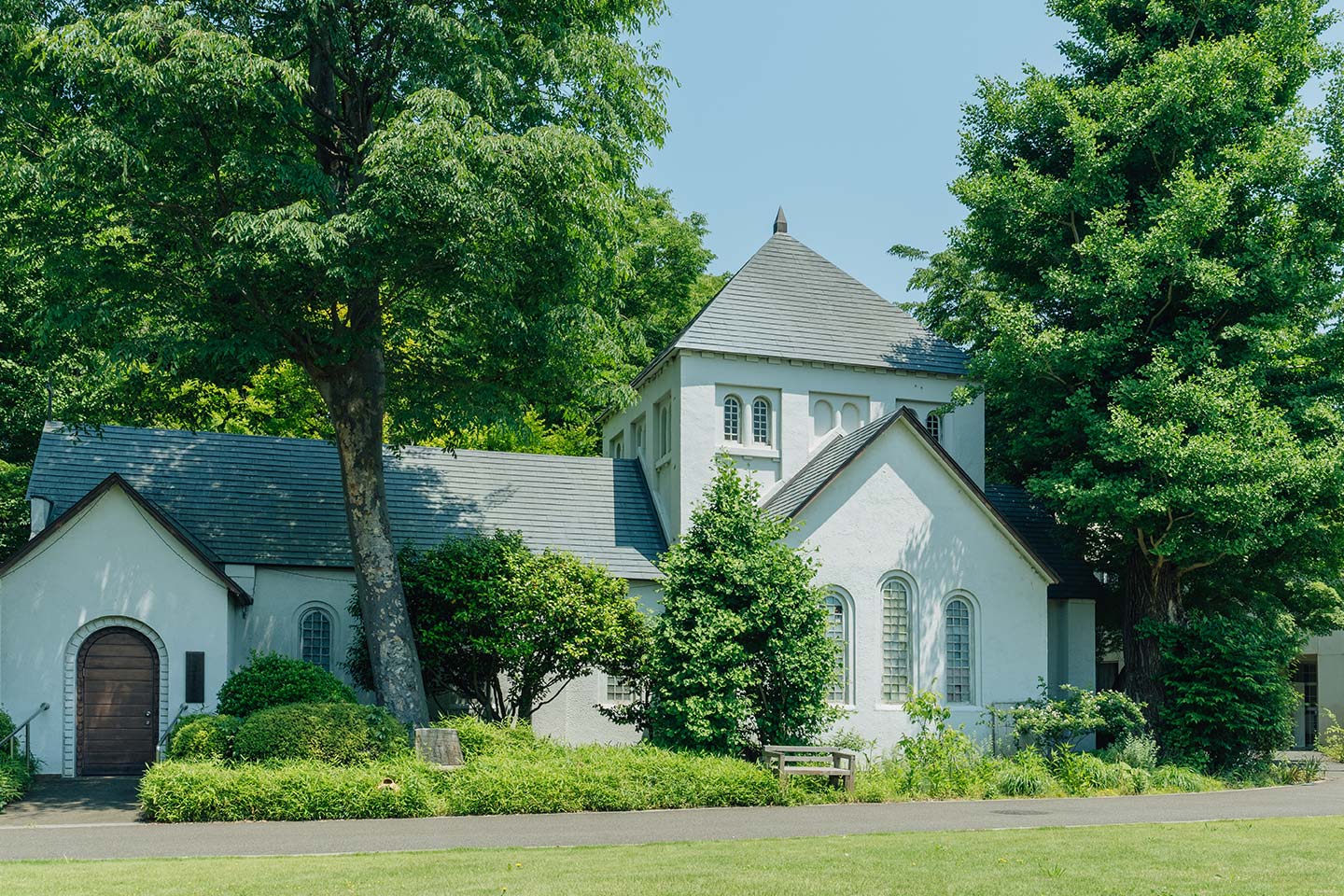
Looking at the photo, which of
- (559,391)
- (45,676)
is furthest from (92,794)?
(559,391)

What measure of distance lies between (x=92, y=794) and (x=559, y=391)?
1110 cm

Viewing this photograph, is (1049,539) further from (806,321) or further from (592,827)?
(592,827)

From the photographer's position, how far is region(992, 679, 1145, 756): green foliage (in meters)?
24.0

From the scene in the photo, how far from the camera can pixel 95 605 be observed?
23.0 m

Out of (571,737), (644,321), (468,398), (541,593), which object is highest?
(644,321)

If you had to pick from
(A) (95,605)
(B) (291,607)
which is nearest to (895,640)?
(B) (291,607)

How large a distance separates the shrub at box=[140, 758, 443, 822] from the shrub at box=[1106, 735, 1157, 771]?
13.6 m

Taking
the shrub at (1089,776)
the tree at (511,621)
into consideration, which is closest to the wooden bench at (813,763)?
the tree at (511,621)

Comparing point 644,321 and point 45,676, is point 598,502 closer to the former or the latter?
point 45,676

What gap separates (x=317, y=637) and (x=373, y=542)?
4.94m

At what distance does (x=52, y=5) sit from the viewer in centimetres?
2020

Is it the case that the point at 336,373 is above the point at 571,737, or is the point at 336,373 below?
above

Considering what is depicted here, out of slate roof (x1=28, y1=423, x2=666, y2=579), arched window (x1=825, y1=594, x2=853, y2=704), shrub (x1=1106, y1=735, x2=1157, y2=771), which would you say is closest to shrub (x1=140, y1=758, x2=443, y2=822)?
slate roof (x1=28, y1=423, x2=666, y2=579)

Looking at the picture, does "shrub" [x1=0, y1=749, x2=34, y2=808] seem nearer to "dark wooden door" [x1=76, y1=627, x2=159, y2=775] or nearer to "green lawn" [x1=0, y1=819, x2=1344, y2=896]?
"dark wooden door" [x1=76, y1=627, x2=159, y2=775]
